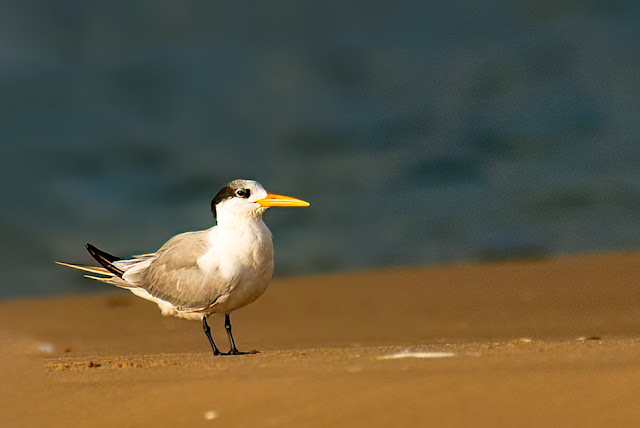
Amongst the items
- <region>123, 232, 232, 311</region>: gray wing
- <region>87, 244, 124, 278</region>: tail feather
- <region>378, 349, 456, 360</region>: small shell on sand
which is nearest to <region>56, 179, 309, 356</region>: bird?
<region>123, 232, 232, 311</region>: gray wing

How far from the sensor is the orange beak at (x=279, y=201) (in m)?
5.82

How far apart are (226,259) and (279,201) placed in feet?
1.64

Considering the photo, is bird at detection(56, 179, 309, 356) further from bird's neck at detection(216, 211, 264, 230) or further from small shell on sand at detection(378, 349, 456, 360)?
small shell on sand at detection(378, 349, 456, 360)

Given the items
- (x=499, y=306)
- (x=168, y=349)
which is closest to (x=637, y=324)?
(x=499, y=306)

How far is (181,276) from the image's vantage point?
6.20m

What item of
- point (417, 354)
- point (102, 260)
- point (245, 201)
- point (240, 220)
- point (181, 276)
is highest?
point (245, 201)

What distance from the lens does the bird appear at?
5875mm

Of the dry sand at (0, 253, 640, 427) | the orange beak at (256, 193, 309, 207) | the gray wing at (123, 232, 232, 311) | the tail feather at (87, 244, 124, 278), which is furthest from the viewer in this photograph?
the tail feather at (87, 244, 124, 278)

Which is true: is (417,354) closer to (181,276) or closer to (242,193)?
(242,193)

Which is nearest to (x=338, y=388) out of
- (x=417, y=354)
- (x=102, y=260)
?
(x=417, y=354)

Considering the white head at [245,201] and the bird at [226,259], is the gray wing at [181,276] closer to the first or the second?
the bird at [226,259]

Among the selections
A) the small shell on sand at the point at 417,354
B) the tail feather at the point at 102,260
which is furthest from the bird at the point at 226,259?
the small shell on sand at the point at 417,354

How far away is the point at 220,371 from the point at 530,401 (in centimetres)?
165

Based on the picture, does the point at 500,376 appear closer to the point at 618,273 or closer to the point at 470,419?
the point at 470,419
